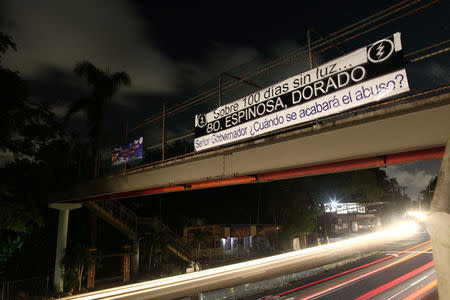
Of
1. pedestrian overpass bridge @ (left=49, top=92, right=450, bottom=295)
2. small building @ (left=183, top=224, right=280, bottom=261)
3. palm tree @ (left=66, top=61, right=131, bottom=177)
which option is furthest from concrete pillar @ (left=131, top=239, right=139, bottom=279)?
pedestrian overpass bridge @ (left=49, top=92, right=450, bottom=295)

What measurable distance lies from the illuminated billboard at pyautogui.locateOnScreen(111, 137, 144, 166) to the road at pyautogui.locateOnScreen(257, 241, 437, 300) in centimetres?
833

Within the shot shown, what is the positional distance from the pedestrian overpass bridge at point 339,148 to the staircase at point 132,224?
11878 mm

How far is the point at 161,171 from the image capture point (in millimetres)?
11562

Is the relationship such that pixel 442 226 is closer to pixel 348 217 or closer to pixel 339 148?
pixel 339 148

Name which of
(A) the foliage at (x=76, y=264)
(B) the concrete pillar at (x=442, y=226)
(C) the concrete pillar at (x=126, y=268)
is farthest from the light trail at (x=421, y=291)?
(C) the concrete pillar at (x=126, y=268)

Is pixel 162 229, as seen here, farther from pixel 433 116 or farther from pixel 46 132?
pixel 433 116

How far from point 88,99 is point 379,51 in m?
20.2

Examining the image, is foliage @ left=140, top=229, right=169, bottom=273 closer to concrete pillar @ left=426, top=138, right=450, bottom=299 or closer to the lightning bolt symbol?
the lightning bolt symbol

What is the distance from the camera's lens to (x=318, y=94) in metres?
7.41

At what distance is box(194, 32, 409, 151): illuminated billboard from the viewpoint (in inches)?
248

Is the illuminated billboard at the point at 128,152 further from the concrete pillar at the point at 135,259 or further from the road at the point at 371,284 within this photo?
the concrete pillar at the point at 135,259

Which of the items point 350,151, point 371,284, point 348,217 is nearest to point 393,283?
point 371,284

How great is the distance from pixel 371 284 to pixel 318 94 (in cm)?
957

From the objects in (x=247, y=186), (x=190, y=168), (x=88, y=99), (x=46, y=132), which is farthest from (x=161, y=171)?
(x=247, y=186)
